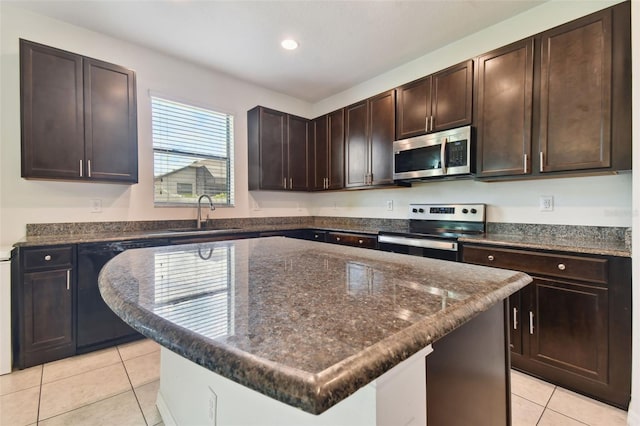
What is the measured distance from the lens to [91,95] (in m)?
2.50

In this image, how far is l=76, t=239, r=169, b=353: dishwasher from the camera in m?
2.28

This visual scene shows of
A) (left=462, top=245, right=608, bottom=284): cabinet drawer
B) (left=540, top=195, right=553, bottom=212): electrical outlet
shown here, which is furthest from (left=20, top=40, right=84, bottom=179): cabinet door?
(left=540, top=195, right=553, bottom=212): electrical outlet

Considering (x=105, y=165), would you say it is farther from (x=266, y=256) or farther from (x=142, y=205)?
(x=266, y=256)

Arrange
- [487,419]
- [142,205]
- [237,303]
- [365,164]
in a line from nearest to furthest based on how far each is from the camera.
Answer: [237,303], [487,419], [142,205], [365,164]

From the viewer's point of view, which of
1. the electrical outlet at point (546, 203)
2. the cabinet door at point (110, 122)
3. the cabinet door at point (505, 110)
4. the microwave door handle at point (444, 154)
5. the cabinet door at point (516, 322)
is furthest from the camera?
the microwave door handle at point (444, 154)

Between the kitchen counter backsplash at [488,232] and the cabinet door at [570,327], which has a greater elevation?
the kitchen counter backsplash at [488,232]

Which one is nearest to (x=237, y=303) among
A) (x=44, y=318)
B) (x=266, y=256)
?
(x=266, y=256)

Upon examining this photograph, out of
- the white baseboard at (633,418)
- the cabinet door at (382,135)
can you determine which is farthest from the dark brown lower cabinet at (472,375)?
the cabinet door at (382,135)

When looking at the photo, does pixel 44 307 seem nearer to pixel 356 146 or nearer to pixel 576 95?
pixel 356 146

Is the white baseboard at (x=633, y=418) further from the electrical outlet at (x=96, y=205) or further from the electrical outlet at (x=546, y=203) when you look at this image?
the electrical outlet at (x=96, y=205)

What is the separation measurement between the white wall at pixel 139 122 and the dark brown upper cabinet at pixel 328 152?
802 mm

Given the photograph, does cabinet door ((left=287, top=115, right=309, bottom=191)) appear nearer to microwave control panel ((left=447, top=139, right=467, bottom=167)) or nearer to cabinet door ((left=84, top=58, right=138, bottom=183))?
cabinet door ((left=84, top=58, right=138, bottom=183))

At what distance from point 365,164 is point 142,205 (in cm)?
248

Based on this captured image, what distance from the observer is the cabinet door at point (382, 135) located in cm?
317
